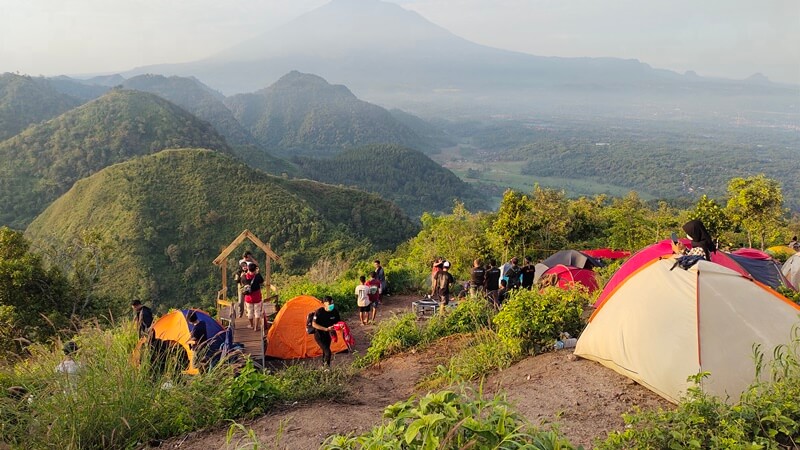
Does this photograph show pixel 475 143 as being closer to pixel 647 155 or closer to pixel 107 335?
pixel 647 155

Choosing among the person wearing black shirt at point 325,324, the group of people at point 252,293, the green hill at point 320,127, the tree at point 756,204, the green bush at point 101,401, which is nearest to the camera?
the green bush at point 101,401

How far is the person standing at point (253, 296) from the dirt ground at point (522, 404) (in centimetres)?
278

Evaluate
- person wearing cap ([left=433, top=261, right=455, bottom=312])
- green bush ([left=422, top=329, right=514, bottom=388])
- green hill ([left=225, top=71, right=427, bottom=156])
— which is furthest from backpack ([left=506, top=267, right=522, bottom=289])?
green hill ([left=225, top=71, right=427, bottom=156])

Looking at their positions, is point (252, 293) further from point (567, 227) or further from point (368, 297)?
point (567, 227)

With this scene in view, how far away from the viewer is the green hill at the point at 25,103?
239 feet

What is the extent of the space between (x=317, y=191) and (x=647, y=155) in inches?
4296

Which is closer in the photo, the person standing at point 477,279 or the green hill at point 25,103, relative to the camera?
the person standing at point 477,279

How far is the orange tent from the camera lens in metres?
7.52

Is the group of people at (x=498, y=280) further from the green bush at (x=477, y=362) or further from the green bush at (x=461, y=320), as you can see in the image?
the green bush at (x=477, y=362)

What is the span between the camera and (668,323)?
4.05 metres

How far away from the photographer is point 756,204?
565 inches

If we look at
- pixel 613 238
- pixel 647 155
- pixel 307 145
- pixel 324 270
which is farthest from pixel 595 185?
pixel 324 270

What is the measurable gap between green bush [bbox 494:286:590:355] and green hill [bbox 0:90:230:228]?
48725 millimetres

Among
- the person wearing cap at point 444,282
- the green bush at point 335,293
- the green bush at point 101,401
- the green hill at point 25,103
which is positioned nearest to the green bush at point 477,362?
the green bush at point 101,401
